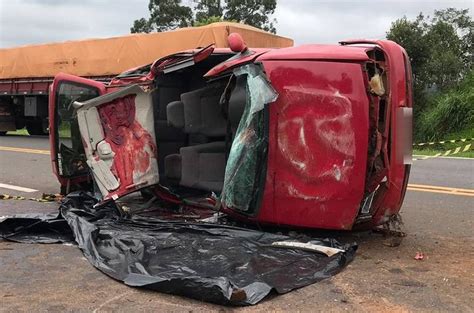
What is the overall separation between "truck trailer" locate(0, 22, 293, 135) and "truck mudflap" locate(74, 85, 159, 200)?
7852 mm

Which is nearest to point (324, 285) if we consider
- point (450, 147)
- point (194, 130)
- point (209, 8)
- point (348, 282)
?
point (348, 282)

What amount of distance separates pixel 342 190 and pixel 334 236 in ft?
2.59

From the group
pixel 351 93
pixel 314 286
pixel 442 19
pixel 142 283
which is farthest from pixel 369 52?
pixel 442 19

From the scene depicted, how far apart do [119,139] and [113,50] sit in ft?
36.5

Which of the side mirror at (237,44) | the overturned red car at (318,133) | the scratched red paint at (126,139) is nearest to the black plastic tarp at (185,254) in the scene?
the overturned red car at (318,133)

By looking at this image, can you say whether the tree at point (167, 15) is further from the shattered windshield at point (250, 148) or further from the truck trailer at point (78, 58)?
the shattered windshield at point (250, 148)

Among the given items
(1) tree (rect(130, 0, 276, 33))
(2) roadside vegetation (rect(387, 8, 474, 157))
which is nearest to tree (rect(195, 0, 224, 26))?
(1) tree (rect(130, 0, 276, 33))

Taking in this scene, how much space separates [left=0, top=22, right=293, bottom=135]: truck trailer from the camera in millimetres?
14219

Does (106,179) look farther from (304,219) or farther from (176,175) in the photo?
(304,219)

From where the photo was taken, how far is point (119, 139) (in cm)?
543

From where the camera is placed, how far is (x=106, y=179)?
5.34 meters

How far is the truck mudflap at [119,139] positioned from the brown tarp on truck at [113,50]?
798 centimetres

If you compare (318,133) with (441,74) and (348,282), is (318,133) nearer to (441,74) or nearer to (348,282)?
(348,282)

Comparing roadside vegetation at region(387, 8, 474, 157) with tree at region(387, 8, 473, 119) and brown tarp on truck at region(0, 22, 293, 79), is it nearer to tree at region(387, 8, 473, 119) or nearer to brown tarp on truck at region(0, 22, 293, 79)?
tree at region(387, 8, 473, 119)
